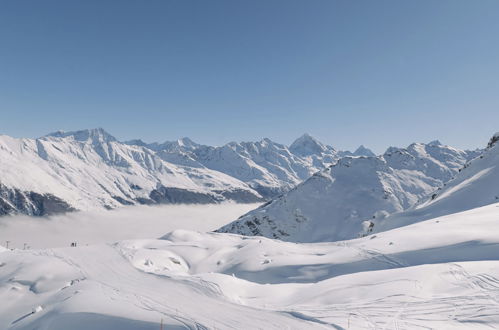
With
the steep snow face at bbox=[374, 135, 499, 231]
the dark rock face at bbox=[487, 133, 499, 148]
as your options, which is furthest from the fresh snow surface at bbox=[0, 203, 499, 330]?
the dark rock face at bbox=[487, 133, 499, 148]

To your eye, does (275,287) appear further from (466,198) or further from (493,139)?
(493,139)

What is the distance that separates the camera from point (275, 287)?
92.9ft

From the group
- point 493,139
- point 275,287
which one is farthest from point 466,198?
point 275,287

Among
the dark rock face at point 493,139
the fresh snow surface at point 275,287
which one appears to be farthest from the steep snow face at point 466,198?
the fresh snow surface at point 275,287

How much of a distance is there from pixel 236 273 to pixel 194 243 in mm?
15456

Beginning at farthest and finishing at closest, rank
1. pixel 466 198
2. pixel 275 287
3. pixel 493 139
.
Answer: pixel 493 139
pixel 466 198
pixel 275 287

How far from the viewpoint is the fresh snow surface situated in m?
18.3

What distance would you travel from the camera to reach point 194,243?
171 ft

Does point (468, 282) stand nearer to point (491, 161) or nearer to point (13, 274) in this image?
point (13, 274)

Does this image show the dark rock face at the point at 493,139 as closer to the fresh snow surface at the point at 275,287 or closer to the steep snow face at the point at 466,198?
the steep snow face at the point at 466,198

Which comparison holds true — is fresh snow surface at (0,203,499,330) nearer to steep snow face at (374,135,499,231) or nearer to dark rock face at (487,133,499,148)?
steep snow face at (374,135,499,231)

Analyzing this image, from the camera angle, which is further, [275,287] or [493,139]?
[493,139]

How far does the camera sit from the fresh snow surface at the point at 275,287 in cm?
1828

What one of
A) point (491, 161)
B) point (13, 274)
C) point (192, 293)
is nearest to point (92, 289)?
point (192, 293)
